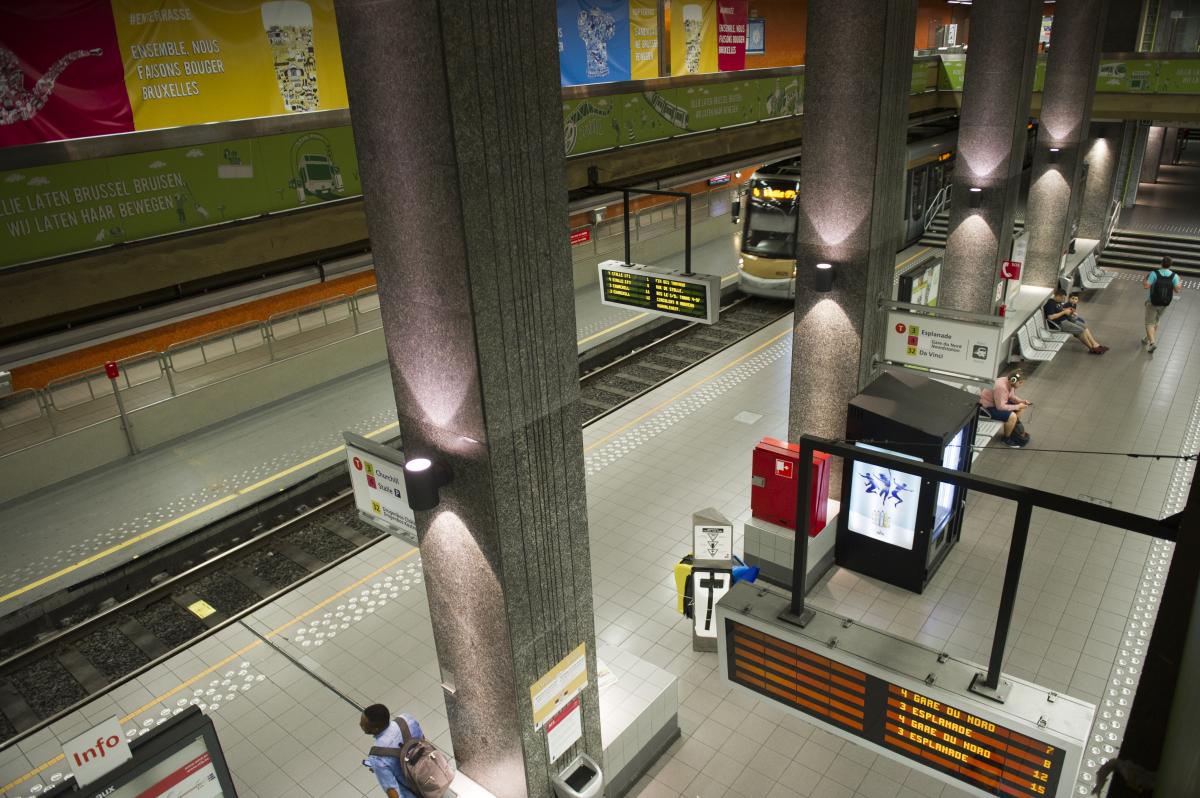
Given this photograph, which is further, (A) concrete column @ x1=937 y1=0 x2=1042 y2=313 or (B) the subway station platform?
(A) concrete column @ x1=937 y1=0 x2=1042 y2=313

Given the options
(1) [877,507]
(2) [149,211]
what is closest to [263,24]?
(2) [149,211]

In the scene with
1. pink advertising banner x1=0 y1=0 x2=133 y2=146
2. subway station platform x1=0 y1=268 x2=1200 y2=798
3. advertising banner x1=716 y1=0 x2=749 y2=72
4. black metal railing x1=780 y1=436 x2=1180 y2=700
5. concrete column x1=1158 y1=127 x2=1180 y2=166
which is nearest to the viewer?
black metal railing x1=780 y1=436 x2=1180 y2=700

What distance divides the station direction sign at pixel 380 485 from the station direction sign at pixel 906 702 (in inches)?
89.9

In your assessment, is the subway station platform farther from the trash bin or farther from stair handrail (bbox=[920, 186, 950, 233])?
stair handrail (bbox=[920, 186, 950, 233])

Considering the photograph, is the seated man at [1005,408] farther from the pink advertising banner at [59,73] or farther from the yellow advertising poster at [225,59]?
the pink advertising banner at [59,73]

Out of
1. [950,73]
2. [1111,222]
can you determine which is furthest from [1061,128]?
[950,73]

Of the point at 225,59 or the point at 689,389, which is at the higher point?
the point at 225,59

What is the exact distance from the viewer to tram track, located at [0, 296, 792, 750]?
824 cm

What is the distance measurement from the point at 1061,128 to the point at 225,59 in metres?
15.3

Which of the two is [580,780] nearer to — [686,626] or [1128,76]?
[686,626]

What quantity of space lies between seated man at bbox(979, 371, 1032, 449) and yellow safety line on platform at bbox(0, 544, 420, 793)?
8.25 metres

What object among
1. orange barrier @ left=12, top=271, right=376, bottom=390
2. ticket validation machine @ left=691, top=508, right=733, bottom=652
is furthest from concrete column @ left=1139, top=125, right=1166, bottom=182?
ticket validation machine @ left=691, top=508, right=733, bottom=652

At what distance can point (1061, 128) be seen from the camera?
Answer: 1622 cm

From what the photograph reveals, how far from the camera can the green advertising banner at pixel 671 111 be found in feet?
36.6
